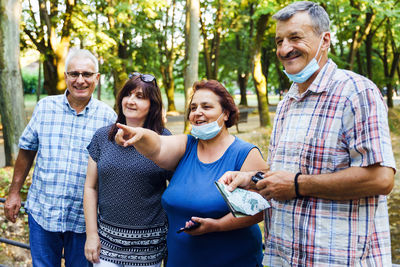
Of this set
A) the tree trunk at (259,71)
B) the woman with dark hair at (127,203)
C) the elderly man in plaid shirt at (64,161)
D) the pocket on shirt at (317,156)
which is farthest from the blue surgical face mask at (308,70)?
the tree trunk at (259,71)

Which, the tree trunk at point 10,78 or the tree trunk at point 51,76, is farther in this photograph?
the tree trunk at point 51,76

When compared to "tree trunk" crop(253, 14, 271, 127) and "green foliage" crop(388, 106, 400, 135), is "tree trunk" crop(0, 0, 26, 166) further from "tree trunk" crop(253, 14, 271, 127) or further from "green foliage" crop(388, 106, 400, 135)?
"green foliage" crop(388, 106, 400, 135)

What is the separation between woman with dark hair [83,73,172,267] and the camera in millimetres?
2840

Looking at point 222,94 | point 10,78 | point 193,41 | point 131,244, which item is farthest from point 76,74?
point 193,41

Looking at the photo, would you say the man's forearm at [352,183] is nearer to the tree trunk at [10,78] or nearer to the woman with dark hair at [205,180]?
the woman with dark hair at [205,180]

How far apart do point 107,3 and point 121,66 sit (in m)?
2.31

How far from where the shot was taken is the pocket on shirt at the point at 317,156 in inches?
77.4

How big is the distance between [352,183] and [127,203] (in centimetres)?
160

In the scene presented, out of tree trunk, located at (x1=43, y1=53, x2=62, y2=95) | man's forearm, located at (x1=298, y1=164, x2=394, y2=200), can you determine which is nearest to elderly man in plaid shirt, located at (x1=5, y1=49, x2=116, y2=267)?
man's forearm, located at (x1=298, y1=164, x2=394, y2=200)

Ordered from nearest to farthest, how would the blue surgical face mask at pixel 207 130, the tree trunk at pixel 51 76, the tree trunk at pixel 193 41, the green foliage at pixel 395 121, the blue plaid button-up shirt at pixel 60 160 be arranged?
the blue surgical face mask at pixel 207 130, the blue plaid button-up shirt at pixel 60 160, the tree trunk at pixel 193 41, the tree trunk at pixel 51 76, the green foliage at pixel 395 121

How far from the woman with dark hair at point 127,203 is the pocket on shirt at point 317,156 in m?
1.14

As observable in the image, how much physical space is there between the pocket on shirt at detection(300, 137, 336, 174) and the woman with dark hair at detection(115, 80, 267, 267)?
19.8 inches

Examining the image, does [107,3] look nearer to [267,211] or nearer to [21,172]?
[21,172]

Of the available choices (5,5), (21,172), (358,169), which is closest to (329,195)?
(358,169)
